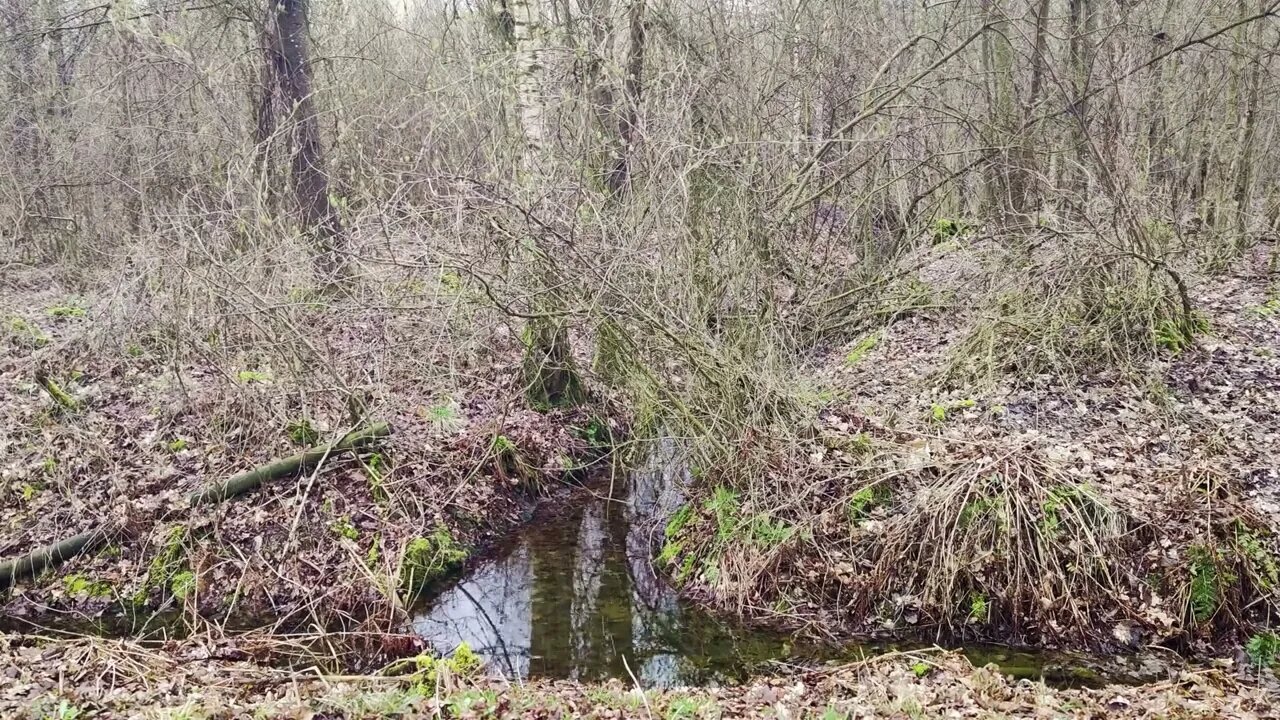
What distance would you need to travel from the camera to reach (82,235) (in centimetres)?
1346

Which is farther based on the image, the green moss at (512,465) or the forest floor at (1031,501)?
the green moss at (512,465)

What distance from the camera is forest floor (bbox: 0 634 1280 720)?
4.45m

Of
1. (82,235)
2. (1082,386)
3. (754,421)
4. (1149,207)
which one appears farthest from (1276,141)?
(82,235)

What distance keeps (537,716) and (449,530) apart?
3179 millimetres

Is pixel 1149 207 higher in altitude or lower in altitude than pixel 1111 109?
lower

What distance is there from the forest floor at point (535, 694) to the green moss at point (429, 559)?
1580 mm

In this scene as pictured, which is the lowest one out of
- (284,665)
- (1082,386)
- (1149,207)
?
(284,665)

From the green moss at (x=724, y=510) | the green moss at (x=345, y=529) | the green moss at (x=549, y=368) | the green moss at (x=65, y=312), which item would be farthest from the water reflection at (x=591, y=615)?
the green moss at (x=65, y=312)

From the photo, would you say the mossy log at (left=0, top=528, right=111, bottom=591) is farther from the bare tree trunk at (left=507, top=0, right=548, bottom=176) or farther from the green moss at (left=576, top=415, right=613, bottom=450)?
the bare tree trunk at (left=507, top=0, right=548, bottom=176)

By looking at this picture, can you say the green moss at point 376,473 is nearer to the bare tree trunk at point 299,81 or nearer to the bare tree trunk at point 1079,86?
the bare tree trunk at point 299,81

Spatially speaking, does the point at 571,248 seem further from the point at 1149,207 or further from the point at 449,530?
the point at 1149,207

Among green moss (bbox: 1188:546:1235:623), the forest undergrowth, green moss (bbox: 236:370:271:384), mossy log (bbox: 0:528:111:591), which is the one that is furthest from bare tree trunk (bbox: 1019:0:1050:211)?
mossy log (bbox: 0:528:111:591)

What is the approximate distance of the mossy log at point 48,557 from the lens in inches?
249

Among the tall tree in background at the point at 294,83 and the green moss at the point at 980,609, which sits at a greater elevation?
the tall tree in background at the point at 294,83
